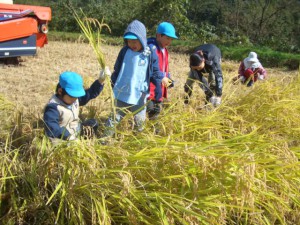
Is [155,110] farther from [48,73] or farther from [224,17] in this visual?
[224,17]

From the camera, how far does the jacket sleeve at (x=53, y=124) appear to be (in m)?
2.21

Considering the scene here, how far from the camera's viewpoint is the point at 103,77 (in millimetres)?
2576

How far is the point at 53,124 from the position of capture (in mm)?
2238

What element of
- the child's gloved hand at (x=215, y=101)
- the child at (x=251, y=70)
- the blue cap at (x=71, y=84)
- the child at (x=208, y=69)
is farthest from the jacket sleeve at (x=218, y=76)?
the blue cap at (x=71, y=84)

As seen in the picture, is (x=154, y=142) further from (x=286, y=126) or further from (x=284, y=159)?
(x=286, y=126)

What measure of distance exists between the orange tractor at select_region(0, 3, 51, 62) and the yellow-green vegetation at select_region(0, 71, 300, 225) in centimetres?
421

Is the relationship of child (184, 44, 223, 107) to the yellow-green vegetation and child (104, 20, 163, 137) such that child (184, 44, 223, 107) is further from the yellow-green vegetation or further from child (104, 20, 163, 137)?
the yellow-green vegetation

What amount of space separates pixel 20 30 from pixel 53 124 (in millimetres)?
4240

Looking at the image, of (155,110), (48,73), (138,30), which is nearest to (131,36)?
(138,30)

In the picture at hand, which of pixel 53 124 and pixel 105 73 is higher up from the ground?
pixel 105 73

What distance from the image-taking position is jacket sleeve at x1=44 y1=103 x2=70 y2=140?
2209 millimetres

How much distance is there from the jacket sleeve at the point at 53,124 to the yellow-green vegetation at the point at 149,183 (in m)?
0.14

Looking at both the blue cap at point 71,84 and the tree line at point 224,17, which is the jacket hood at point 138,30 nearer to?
the blue cap at point 71,84

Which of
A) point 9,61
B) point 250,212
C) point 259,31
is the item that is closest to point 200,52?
point 250,212
